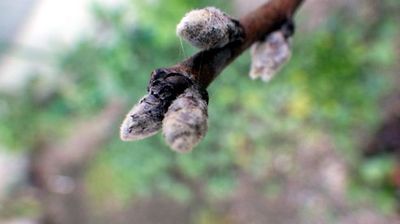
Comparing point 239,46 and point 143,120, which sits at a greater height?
point 239,46

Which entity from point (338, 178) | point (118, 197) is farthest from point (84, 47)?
point (338, 178)

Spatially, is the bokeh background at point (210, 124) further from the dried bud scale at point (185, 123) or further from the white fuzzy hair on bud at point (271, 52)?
the dried bud scale at point (185, 123)

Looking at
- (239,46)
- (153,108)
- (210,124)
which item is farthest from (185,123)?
(210,124)

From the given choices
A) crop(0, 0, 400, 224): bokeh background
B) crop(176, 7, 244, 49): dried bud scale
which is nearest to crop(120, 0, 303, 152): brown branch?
crop(176, 7, 244, 49): dried bud scale

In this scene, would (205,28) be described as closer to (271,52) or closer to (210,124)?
(271,52)

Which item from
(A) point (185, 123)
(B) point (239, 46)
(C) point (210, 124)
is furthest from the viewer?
(C) point (210, 124)

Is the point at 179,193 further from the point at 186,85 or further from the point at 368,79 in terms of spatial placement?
the point at 186,85
